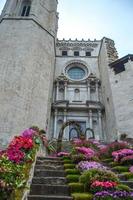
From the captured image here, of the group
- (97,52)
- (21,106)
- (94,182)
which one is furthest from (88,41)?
(94,182)

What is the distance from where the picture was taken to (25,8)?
67.2ft

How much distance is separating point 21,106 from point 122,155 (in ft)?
24.4

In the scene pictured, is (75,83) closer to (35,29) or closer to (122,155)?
(35,29)

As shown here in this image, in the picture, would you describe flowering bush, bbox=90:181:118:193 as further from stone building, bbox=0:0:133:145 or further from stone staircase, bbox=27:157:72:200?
stone building, bbox=0:0:133:145

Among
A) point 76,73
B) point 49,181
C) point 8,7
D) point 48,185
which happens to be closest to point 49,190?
point 48,185

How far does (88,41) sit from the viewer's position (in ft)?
79.4

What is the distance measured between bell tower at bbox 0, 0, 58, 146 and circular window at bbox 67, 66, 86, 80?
3.24 meters

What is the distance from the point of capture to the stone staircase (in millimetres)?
4372

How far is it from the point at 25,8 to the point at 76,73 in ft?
24.3

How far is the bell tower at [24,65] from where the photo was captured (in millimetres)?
13250

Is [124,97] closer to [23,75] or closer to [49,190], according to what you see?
[23,75]

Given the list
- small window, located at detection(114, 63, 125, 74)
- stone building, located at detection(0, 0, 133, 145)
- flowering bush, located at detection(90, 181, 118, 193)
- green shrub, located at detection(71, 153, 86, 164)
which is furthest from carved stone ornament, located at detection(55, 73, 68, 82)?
flowering bush, located at detection(90, 181, 118, 193)

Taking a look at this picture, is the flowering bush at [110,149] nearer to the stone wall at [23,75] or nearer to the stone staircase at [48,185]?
the stone staircase at [48,185]

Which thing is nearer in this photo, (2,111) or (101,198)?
(101,198)
